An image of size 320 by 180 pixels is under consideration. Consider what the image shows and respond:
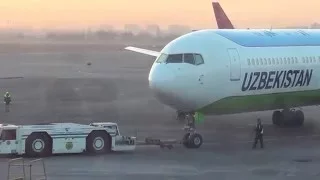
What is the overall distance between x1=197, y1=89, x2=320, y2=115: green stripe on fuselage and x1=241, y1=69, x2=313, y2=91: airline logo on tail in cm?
38

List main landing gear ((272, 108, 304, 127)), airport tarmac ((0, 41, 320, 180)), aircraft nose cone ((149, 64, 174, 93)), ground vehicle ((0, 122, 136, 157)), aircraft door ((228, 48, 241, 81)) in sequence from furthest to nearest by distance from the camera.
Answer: main landing gear ((272, 108, 304, 127)) → aircraft door ((228, 48, 241, 81)) → aircraft nose cone ((149, 64, 174, 93)) → ground vehicle ((0, 122, 136, 157)) → airport tarmac ((0, 41, 320, 180))

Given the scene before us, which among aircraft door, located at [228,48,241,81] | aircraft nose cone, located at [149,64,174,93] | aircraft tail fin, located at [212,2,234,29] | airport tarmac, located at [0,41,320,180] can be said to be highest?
aircraft tail fin, located at [212,2,234,29]

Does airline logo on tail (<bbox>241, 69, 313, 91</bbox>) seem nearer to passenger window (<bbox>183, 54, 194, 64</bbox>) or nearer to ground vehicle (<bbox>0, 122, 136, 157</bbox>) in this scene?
passenger window (<bbox>183, 54, 194, 64</bbox>)

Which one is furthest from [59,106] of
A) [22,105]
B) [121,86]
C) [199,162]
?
[199,162]

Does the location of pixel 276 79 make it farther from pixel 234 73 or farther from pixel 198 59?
pixel 198 59

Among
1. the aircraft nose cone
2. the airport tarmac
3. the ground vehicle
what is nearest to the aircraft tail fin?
the airport tarmac

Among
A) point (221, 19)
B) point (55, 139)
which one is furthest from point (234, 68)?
point (221, 19)

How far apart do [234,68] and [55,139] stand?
7.74m

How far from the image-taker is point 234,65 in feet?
87.4

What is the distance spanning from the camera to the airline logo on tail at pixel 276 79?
27.1m

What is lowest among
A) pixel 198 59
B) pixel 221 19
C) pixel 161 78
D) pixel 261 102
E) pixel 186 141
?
pixel 186 141

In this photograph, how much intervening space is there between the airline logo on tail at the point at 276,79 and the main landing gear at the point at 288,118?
10.3 ft

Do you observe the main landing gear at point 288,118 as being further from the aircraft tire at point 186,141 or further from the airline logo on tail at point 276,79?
the aircraft tire at point 186,141

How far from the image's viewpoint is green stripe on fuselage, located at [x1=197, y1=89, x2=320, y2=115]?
87.2 feet
